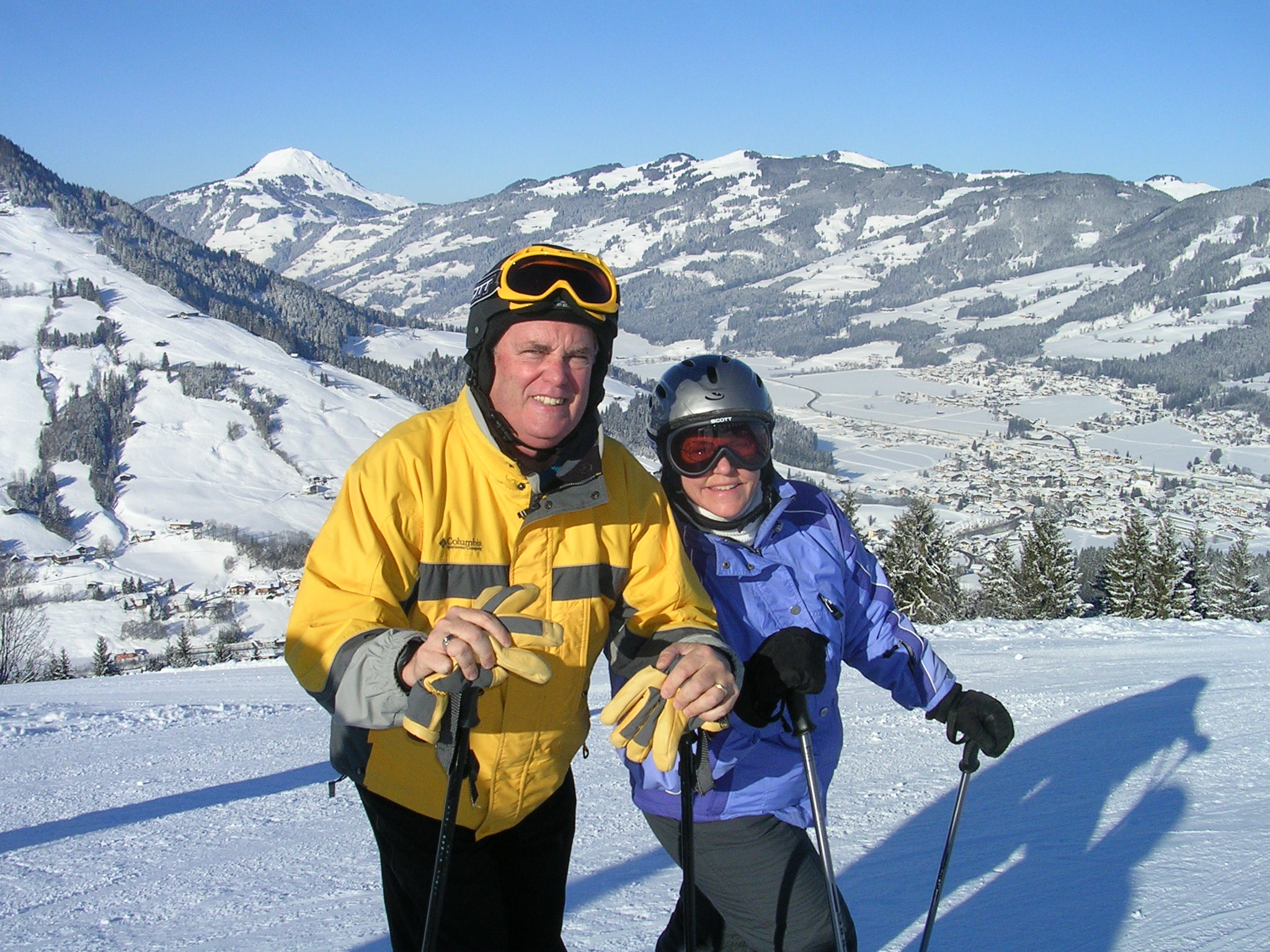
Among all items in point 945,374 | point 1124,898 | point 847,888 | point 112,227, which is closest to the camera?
point 1124,898

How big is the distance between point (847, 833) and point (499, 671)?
135 inches

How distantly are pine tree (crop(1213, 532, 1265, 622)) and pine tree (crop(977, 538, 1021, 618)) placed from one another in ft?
15.8

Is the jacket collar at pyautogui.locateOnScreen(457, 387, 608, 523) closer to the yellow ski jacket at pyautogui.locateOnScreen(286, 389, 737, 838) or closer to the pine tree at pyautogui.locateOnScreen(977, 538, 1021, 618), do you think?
the yellow ski jacket at pyautogui.locateOnScreen(286, 389, 737, 838)

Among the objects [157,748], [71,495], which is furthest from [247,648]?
[71,495]

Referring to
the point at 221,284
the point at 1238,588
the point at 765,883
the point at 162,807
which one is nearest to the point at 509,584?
the point at 765,883

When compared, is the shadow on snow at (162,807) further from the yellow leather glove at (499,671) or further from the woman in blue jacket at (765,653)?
the yellow leather glove at (499,671)

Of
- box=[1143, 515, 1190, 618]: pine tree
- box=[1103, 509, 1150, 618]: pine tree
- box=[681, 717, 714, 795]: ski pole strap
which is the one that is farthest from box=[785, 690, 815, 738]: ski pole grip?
box=[1103, 509, 1150, 618]: pine tree

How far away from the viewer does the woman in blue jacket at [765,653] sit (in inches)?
96.7

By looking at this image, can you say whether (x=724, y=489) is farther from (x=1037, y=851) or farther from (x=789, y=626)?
(x=1037, y=851)

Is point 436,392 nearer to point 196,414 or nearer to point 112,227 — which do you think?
→ point 196,414

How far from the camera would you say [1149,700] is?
7.06 m

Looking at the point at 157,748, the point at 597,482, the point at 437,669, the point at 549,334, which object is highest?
the point at 549,334

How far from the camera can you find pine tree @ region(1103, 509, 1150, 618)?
21984 millimetres

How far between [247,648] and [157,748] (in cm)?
3085
